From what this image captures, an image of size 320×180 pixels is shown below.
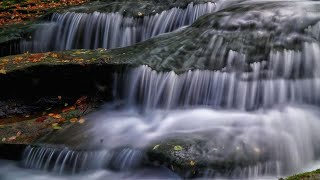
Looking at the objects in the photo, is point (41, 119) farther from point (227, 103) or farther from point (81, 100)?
point (227, 103)

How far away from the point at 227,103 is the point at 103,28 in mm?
5054

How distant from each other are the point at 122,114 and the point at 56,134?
4.38 feet

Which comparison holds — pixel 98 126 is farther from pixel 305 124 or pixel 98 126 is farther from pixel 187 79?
pixel 305 124

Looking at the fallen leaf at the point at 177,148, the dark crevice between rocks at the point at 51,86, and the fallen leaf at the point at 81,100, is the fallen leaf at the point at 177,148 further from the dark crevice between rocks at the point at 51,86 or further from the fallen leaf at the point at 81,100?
→ the fallen leaf at the point at 81,100

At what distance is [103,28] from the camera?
1044cm

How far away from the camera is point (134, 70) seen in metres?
7.30

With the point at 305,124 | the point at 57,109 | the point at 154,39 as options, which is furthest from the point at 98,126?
the point at 305,124

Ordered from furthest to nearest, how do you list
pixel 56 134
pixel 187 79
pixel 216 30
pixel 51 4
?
1. pixel 51 4
2. pixel 216 30
3. pixel 187 79
4. pixel 56 134

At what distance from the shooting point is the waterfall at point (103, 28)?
9.95 m

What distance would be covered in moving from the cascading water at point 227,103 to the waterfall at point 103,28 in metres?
1.76

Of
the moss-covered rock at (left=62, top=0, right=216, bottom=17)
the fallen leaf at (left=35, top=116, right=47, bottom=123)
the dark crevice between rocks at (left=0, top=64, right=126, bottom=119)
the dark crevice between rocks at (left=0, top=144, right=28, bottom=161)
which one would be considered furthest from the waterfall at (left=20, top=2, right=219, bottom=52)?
the dark crevice between rocks at (left=0, top=144, right=28, bottom=161)

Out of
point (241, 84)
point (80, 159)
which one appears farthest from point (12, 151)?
point (241, 84)

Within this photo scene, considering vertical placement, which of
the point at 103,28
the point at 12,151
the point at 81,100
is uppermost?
the point at 103,28

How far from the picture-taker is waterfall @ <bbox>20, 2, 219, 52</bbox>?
392 inches
